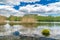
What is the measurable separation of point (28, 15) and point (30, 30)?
0.29 metres

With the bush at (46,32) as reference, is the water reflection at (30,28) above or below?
above

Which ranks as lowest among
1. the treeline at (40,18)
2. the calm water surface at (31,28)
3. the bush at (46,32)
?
the bush at (46,32)

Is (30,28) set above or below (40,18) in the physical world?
below

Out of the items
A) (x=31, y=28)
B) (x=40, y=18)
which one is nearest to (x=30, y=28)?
(x=31, y=28)

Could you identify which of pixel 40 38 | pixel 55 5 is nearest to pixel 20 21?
pixel 40 38

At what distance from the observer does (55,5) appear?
2.53 meters

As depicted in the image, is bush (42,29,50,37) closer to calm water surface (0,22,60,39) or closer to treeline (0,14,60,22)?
calm water surface (0,22,60,39)

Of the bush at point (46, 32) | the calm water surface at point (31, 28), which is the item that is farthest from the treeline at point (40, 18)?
the bush at point (46, 32)

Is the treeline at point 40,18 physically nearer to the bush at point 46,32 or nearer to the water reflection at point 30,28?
the water reflection at point 30,28

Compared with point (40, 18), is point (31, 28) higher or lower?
lower

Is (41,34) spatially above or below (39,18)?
below

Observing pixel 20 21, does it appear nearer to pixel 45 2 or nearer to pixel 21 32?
pixel 21 32

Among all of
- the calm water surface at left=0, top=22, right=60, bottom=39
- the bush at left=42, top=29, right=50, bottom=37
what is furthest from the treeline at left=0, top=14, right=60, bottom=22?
the bush at left=42, top=29, right=50, bottom=37

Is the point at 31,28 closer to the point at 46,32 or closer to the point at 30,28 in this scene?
the point at 30,28
